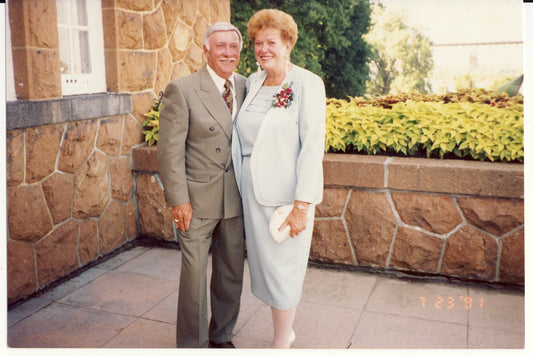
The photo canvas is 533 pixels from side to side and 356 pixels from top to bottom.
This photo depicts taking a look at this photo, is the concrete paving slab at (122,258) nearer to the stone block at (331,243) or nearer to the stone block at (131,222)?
the stone block at (131,222)

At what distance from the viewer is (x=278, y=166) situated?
251 cm

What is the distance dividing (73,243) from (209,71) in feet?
6.88

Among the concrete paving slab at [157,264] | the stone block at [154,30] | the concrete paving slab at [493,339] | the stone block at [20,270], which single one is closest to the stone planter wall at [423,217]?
the concrete paving slab at [493,339]

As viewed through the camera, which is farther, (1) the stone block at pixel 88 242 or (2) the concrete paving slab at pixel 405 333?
(1) the stone block at pixel 88 242

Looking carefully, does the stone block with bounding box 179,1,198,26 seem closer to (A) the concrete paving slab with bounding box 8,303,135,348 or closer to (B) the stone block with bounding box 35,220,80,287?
(B) the stone block with bounding box 35,220,80,287

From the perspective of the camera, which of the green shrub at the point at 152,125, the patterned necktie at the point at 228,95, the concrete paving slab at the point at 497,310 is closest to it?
the patterned necktie at the point at 228,95

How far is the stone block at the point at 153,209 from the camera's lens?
4480 mm

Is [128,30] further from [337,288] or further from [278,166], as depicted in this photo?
[337,288]

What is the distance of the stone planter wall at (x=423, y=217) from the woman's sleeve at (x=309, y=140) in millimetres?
1405

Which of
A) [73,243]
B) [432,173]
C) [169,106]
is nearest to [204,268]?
[169,106]

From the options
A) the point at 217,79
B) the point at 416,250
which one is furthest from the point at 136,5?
the point at 416,250

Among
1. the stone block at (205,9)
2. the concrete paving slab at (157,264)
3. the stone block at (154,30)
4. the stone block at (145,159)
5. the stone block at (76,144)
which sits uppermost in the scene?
the stone block at (205,9)

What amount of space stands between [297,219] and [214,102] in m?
0.75

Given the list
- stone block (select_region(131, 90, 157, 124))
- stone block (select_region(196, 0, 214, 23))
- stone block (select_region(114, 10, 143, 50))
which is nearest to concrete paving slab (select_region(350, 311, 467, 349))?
stone block (select_region(131, 90, 157, 124))
